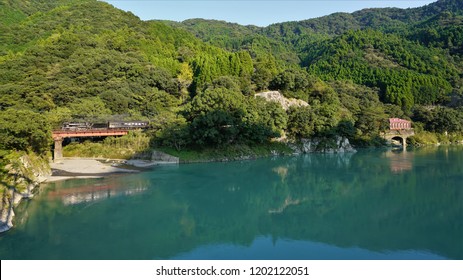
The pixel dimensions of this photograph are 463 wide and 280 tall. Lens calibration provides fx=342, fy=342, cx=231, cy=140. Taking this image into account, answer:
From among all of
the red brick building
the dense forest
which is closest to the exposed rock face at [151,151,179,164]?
the dense forest

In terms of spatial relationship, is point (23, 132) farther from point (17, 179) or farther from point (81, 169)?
point (17, 179)

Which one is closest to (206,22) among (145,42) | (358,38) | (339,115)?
(358,38)

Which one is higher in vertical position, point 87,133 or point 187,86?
point 187,86

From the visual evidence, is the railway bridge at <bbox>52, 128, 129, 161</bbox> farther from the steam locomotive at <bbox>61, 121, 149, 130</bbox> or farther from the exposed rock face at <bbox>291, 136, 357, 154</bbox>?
the exposed rock face at <bbox>291, 136, 357, 154</bbox>

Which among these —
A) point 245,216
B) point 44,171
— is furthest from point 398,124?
point 44,171

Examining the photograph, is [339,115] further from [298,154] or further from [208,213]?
[208,213]
